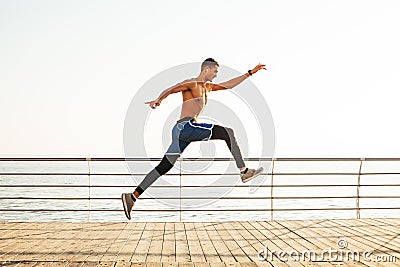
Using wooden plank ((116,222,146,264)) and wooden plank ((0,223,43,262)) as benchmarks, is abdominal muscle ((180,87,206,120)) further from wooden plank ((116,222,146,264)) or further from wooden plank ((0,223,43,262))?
wooden plank ((0,223,43,262))

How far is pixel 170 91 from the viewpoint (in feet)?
17.5

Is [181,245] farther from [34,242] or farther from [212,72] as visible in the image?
[212,72]

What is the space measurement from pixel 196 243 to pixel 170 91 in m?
1.49

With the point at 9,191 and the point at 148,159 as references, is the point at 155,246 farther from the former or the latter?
the point at 9,191

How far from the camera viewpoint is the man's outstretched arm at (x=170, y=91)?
530 centimetres

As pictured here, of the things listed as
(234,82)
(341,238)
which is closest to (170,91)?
(234,82)

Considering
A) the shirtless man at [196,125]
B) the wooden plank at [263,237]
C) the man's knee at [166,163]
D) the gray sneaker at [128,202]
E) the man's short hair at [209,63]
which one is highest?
the man's short hair at [209,63]

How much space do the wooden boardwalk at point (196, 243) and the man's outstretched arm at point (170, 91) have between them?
1.28 m

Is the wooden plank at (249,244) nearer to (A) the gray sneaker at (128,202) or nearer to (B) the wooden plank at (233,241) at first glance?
(B) the wooden plank at (233,241)

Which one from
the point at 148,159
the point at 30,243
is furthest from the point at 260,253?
the point at 148,159

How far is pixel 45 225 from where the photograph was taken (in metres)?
7.25

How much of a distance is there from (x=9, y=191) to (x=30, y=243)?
23.7m

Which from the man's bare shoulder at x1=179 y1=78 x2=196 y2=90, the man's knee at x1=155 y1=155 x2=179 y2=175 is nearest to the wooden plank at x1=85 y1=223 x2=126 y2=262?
the man's knee at x1=155 y1=155 x2=179 y2=175

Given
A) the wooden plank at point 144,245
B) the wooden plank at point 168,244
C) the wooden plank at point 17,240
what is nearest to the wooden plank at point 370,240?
the wooden plank at point 168,244
